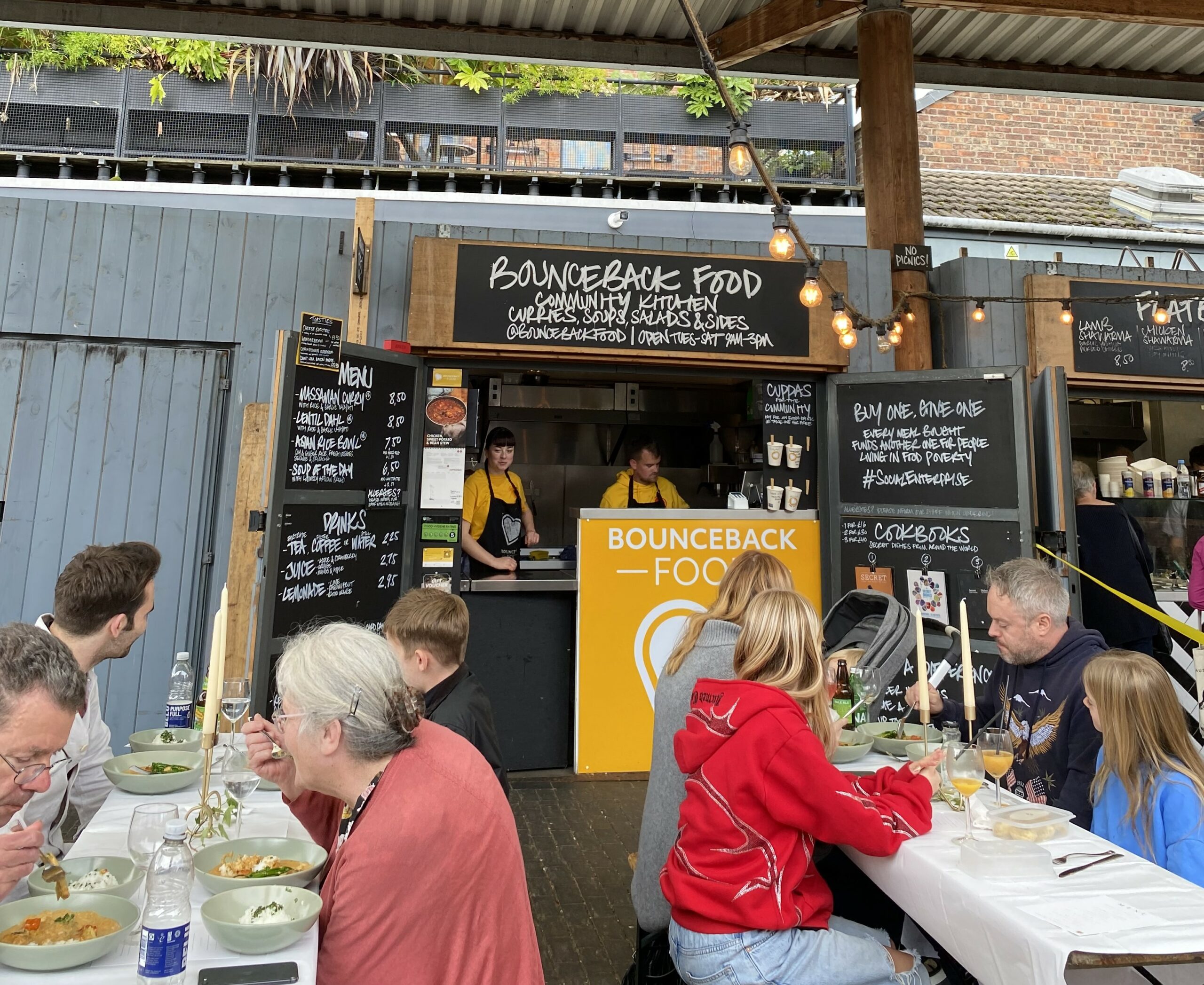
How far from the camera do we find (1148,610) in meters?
4.75

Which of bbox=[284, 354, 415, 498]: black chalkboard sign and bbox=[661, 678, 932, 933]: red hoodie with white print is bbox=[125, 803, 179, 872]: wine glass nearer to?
bbox=[661, 678, 932, 933]: red hoodie with white print

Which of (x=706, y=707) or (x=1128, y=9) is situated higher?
(x=1128, y=9)

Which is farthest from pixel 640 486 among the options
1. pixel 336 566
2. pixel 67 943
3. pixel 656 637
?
pixel 67 943

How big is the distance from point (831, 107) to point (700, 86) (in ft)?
5.94

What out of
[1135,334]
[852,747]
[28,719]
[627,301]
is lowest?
[852,747]

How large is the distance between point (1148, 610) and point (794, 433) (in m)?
2.49

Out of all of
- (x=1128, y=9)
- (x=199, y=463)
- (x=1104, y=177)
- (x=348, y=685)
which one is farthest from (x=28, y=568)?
(x=1104, y=177)

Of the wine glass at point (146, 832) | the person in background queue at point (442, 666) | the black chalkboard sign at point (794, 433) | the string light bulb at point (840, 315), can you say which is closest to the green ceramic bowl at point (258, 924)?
the wine glass at point (146, 832)

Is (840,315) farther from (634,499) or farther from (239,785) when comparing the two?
(239,785)

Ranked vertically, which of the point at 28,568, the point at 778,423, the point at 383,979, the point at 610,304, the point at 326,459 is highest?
the point at 610,304

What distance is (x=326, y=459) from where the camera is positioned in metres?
5.11

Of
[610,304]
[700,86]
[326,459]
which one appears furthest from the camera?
[700,86]

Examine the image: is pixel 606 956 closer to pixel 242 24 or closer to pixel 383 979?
pixel 383 979

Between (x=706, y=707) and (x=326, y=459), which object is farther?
(x=326, y=459)
